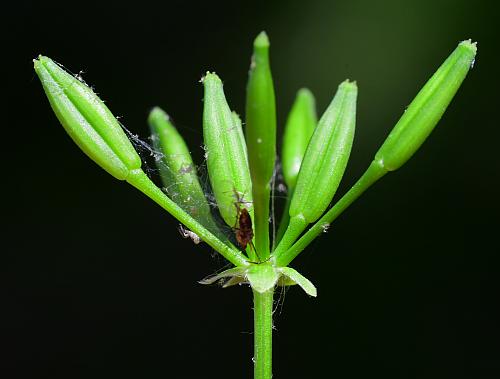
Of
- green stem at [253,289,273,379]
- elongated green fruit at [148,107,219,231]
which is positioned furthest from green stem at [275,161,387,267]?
elongated green fruit at [148,107,219,231]

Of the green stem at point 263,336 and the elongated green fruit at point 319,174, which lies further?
the elongated green fruit at point 319,174

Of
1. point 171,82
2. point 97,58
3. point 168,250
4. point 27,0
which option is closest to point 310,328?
point 168,250

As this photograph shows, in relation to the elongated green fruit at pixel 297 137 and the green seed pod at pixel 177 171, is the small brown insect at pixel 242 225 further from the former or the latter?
the elongated green fruit at pixel 297 137

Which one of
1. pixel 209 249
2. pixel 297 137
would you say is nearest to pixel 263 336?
pixel 297 137

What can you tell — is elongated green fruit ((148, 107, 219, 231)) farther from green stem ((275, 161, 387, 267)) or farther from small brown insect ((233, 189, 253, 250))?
green stem ((275, 161, 387, 267))

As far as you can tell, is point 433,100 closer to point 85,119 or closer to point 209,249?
point 85,119

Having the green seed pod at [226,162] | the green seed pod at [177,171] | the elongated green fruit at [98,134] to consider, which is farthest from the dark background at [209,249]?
the elongated green fruit at [98,134]

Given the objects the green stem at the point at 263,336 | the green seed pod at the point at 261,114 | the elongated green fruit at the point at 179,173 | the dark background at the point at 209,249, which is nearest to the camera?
the green seed pod at the point at 261,114
